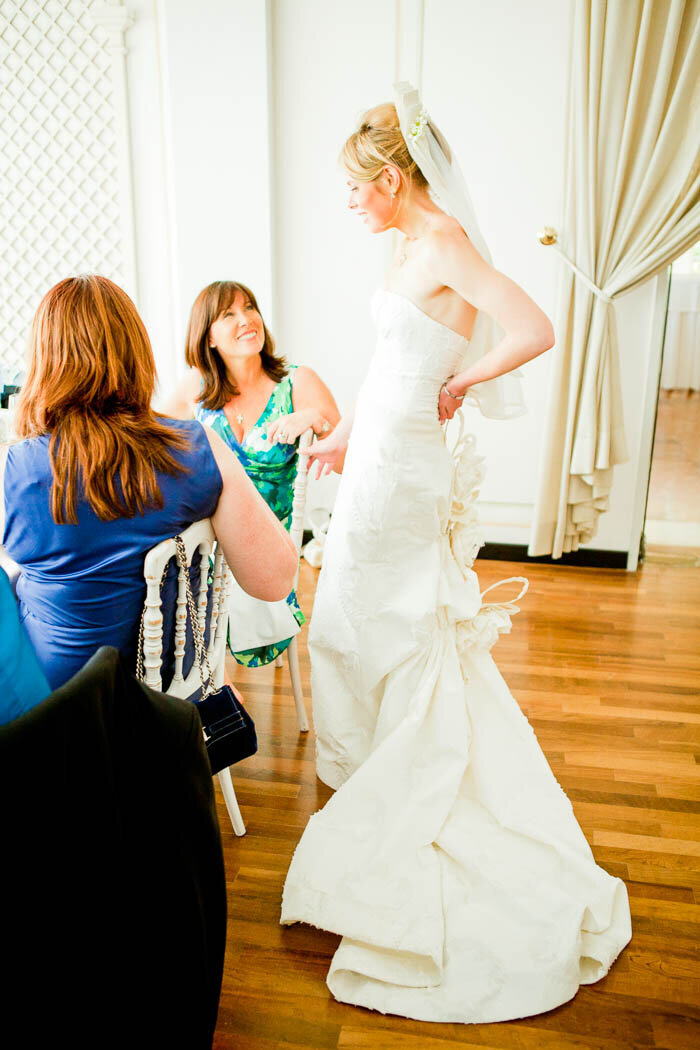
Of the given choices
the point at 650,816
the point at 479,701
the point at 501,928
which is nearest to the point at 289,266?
the point at 479,701

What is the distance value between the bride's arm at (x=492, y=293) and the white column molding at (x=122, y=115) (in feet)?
8.50

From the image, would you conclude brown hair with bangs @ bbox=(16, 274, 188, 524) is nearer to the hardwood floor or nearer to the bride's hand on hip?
the bride's hand on hip

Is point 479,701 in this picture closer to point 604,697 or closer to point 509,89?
point 604,697

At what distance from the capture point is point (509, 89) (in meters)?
3.65

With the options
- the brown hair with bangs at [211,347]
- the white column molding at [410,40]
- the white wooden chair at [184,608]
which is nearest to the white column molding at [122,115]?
the white column molding at [410,40]

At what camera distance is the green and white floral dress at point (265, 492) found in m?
2.36

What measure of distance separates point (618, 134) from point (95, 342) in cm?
283

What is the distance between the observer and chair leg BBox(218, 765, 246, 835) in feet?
6.42

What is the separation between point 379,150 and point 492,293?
401mm

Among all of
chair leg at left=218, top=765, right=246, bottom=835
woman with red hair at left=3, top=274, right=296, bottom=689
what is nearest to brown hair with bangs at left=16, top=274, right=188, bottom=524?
woman with red hair at left=3, top=274, right=296, bottom=689

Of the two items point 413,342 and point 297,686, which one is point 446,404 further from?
point 297,686

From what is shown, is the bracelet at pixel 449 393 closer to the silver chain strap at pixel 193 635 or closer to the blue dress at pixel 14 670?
the silver chain strap at pixel 193 635

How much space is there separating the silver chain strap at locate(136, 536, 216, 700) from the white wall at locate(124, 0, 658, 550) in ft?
8.28

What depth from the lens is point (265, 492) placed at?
8.23 feet
